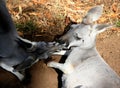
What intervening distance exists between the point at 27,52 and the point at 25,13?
7.26 ft

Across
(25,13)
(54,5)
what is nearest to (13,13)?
(25,13)

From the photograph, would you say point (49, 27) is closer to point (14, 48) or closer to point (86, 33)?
point (86, 33)

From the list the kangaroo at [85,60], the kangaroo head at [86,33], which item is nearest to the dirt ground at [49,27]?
the kangaroo at [85,60]

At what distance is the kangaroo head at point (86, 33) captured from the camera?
5074 mm

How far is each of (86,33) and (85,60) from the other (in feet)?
1.24

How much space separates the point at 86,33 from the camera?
5113mm

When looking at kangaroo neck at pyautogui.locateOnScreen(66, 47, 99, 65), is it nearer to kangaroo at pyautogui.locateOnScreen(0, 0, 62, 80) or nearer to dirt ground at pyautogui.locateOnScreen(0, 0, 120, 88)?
dirt ground at pyautogui.locateOnScreen(0, 0, 120, 88)

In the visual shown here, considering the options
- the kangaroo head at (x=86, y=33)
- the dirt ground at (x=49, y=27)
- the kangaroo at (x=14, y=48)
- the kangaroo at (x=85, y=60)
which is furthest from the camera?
the dirt ground at (x=49, y=27)

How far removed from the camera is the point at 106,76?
4746 mm

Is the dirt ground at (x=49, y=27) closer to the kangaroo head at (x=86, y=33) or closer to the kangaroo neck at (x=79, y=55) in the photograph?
the kangaroo neck at (x=79, y=55)

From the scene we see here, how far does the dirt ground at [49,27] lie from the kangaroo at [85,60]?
1.00 feet

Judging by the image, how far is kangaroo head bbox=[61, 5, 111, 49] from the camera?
5.07 meters

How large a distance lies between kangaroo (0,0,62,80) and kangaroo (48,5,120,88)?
453 mm

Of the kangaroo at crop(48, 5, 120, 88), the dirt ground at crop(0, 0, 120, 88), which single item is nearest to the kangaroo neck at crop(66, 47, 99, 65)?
the kangaroo at crop(48, 5, 120, 88)
